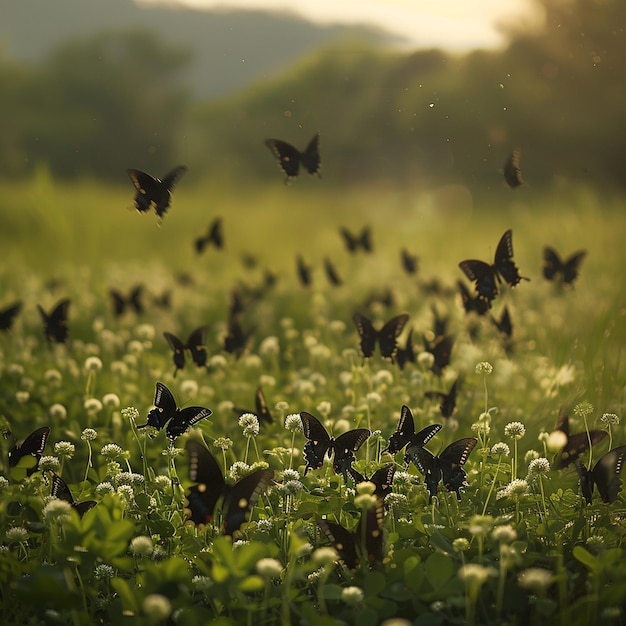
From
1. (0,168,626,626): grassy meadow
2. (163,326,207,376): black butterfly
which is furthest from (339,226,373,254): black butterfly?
(163,326,207,376): black butterfly

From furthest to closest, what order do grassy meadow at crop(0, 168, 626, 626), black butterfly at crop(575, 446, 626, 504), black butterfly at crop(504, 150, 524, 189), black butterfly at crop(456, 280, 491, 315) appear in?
black butterfly at crop(504, 150, 524, 189) < black butterfly at crop(456, 280, 491, 315) < black butterfly at crop(575, 446, 626, 504) < grassy meadow at crop(0, 168, 626, 626)

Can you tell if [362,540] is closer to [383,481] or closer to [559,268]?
[383,481]

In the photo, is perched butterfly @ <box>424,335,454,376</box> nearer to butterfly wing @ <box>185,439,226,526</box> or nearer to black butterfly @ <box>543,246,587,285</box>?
black butterfly @ <box>543,246,587,285</box>

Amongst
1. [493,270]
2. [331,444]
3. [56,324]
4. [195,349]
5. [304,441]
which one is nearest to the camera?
[331,444]

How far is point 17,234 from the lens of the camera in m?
12.7

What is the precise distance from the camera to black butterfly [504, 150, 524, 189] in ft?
13.7

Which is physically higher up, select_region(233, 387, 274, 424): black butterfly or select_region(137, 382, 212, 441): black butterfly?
select_region(137, 382, 212, 441): black butterfly

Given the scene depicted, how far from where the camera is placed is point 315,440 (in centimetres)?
298

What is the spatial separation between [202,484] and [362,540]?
1.74 feet

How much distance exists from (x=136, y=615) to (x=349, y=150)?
12711 millimetres

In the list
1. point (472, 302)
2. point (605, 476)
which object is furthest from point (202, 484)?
point (472, 302)

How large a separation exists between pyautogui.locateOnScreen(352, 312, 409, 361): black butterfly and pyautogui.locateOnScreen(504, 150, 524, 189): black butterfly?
874mm

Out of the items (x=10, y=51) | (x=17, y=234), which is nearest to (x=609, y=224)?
(x=17, y=234)

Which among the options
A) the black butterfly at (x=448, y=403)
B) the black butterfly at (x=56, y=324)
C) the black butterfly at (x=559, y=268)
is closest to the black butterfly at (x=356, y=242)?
the black butterfly at (x=559, y=268)
